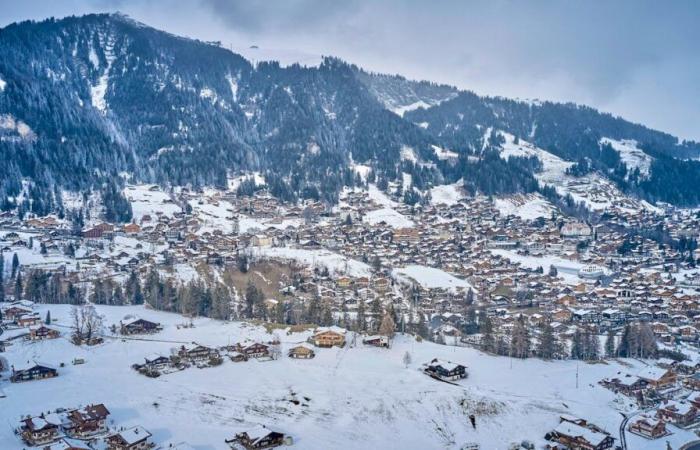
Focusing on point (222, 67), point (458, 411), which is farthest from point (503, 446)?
point (222, 67)

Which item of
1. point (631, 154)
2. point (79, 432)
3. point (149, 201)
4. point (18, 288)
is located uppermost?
point (631, 154)

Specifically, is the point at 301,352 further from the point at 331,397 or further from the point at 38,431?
the point at 38,431

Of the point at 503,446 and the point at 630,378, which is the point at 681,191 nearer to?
the point at 630,378

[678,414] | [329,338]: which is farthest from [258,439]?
[678,414]

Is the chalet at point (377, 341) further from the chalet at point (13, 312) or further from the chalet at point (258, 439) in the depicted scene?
the chalet at point (13, 312)

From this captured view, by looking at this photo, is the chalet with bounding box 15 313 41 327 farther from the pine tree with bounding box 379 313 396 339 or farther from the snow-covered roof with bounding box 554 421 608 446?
the snow-covered roof with bounding box 554 421 608 446

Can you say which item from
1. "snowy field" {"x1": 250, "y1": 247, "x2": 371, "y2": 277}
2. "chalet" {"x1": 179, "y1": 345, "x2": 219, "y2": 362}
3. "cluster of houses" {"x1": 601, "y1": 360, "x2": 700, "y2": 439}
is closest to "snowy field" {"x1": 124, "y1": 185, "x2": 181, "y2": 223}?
"snowy field" {"x1": 250, "y1": 247, "x2": 371, "y2": 277}
